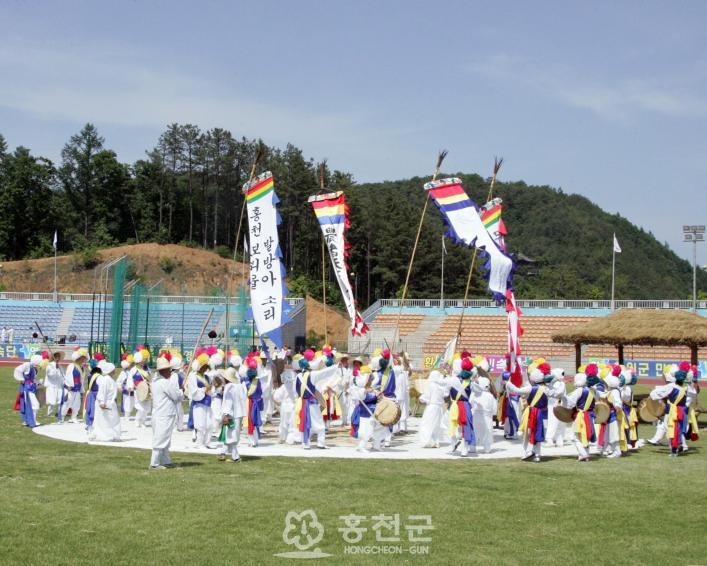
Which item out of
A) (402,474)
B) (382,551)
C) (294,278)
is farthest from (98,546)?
Result: (294,278)

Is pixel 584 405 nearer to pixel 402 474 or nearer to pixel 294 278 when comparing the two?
pixel 402 474

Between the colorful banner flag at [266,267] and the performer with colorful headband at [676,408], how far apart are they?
23.4 ft

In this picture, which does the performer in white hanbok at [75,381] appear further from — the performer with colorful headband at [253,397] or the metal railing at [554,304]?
the metal railing at [554,304]

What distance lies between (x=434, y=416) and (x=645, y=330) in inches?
346

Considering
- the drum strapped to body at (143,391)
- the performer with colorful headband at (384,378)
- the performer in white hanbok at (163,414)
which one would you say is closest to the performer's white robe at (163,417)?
the performer in white hanbok at (163,414)

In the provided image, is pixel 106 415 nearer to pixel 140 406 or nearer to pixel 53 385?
pixel 140 406

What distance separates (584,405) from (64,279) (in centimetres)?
5694

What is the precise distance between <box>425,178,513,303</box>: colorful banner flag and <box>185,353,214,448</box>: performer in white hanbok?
580 cm

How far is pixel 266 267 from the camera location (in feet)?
53.9

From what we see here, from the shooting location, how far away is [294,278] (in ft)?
215

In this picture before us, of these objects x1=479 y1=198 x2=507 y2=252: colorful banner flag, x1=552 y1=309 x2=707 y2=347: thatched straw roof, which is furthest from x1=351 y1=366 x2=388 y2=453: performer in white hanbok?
x1=552 y1=309 x2=707 y2=347: thatched straw roof

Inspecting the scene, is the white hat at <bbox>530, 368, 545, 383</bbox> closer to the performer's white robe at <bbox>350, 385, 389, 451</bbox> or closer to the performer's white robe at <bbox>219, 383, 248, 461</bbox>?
the performer's white robe at <bbox>350, 385, 389, 451</bbox>

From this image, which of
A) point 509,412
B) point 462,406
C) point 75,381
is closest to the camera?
point 462,406

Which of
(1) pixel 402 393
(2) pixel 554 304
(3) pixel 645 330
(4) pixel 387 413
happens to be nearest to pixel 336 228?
(1) pixel 402 393
